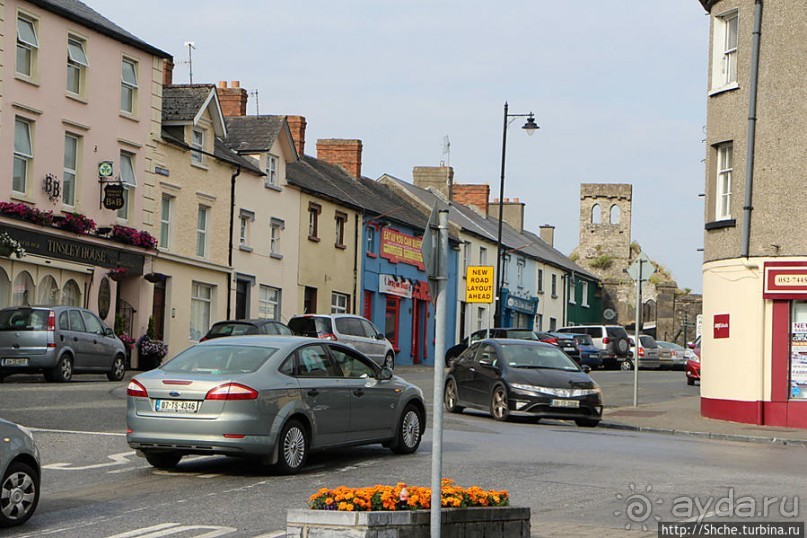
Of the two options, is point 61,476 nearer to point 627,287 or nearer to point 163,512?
point 163,512

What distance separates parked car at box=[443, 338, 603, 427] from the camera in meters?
24.3

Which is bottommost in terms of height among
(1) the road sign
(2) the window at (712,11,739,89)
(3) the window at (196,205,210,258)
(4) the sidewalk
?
(4) the sidewalk

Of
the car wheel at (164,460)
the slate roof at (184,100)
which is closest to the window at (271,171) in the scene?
the slate roof at (184,100)

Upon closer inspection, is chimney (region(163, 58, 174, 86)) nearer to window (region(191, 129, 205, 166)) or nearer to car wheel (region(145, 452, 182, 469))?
window (region(191, 129, 205, 166))

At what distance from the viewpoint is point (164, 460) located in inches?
616

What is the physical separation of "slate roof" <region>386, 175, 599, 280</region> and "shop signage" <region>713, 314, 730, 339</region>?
29775mm

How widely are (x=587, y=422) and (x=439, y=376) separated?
16294 millimetres

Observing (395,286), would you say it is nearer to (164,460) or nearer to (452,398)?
(452,398)

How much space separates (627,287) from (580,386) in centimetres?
6509

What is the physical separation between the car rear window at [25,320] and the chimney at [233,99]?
2261 cm

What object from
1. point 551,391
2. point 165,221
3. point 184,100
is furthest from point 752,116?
point 184,100

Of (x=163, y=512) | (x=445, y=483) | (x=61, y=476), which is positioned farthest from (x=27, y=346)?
(x=445, y=483)

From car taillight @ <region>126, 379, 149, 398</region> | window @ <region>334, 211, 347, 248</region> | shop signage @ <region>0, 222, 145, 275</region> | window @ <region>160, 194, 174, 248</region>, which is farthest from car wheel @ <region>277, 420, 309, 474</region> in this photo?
window @ <region>334, 211, 347, 248</region>

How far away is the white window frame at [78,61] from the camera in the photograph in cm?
3744
